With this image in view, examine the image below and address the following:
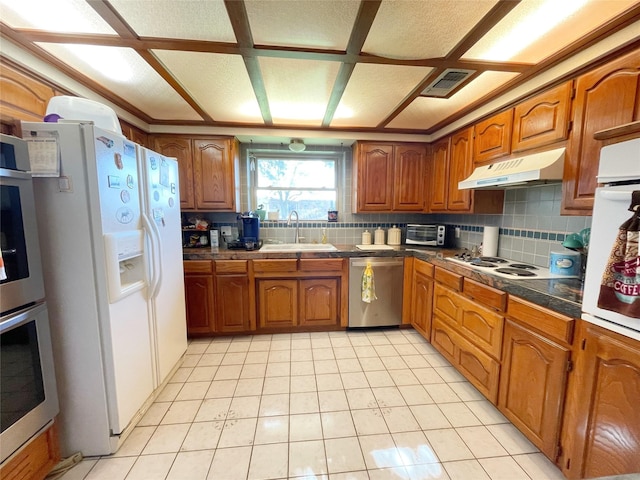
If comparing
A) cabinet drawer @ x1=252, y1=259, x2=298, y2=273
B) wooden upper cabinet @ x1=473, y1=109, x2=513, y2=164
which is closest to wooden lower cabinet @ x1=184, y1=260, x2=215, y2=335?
cabinet drawer @ x1=252, y1=259, x2=298, y2=273

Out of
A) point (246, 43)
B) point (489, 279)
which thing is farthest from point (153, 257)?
point (489, 279)

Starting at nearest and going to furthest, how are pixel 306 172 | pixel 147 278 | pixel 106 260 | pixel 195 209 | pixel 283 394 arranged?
pixel 106 260
pixel 147 278
pixel 283 394
pixel 195 209
pixel 306 172

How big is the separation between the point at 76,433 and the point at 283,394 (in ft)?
3.73

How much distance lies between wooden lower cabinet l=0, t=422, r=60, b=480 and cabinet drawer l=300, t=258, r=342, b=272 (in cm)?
194

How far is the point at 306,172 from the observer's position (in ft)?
11.1

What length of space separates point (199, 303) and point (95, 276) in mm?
1399

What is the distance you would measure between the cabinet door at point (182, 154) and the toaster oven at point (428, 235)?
250 cm

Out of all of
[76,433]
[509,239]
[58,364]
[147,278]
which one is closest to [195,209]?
[147,278]

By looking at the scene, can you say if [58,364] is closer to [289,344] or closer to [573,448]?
[289,344]

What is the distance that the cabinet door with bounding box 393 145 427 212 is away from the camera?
3.03 metres

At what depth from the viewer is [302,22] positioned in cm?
128

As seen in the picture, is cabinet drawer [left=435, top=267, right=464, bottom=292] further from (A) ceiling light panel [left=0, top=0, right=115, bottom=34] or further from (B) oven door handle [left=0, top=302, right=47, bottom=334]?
(A) ceiling light panel [left=0, top=0, right=115, bottom=34]

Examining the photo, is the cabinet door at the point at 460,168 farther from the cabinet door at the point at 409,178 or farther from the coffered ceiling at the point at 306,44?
the cabinet door at the point at 409,178

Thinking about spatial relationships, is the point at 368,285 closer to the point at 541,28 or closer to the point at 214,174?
the point at 214,174
